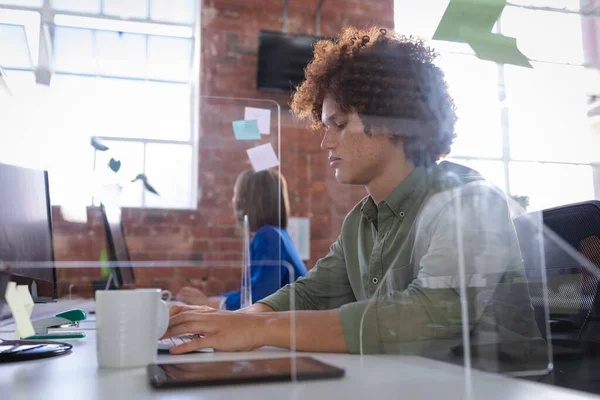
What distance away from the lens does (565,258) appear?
77cm

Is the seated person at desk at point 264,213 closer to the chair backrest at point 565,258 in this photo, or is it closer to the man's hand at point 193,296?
the man's hand at point 193,296

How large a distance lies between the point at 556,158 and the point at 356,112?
0.23m

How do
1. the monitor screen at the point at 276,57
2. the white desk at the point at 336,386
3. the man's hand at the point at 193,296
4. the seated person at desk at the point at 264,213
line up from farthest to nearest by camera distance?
the monitor screen at the point at 276,57 → the seated person at desk at the point at 264,213 → the man's hand at the point at 193,296 → the white desk at the point at 336,386

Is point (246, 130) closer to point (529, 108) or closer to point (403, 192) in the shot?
point (403, 192)

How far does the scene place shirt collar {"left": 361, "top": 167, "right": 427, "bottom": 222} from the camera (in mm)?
688

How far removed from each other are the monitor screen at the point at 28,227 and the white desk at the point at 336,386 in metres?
0.14

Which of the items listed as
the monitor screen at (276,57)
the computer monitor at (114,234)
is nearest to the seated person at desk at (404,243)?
the computer monitor at (114,234)

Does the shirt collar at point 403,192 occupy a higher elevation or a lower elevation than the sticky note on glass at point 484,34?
lower

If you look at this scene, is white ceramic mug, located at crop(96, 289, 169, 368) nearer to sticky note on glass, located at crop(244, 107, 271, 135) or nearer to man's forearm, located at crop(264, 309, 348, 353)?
man's forearm, located at crop(264, 309, 348, 353)

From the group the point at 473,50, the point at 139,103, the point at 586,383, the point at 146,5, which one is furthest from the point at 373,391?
the point at 146,5

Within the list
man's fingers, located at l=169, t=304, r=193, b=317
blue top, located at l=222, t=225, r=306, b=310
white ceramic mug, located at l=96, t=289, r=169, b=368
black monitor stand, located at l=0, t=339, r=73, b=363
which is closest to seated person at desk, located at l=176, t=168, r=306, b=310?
blue top, located at l=222, t=225, r=306, b=310

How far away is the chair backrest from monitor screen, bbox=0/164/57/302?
57cm

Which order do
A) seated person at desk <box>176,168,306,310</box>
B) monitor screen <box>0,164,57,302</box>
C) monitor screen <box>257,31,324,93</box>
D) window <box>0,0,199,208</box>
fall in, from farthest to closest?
monitor screen <box>257,31,324,93</box>, seated person at desk <box>176,168,306,310</box>, window <box>0,0,199,208</box>, monitor screen <box>0,164,57,302</box>

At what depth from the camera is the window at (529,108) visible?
0.62m
